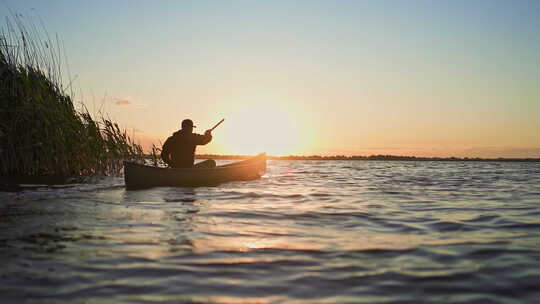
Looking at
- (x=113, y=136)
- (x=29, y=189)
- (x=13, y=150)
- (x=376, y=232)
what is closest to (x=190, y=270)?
(x=376, y=232)

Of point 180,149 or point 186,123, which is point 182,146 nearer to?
point 180,149

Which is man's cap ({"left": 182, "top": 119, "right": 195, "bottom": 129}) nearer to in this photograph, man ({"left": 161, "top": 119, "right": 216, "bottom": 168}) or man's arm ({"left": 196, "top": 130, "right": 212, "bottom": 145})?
man ({"left": 161, "top": 119, "right": 216, "bottom": 168})

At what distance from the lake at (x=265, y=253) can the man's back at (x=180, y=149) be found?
506 cm

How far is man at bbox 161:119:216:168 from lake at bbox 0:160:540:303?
506 centimetres

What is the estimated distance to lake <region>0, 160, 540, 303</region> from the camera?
285 centimetres

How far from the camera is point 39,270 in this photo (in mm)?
3281

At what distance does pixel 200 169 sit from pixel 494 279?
29.2 feet

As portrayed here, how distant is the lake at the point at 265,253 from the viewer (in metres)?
2.85

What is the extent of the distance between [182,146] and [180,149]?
0.11m

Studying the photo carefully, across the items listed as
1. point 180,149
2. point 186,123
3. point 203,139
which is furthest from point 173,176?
point 203,139

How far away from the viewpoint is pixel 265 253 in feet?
12.9

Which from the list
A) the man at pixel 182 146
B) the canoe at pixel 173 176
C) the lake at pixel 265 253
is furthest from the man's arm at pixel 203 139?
the lake at pixel 265 253

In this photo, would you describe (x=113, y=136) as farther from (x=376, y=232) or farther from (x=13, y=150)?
(x=376, y=232)

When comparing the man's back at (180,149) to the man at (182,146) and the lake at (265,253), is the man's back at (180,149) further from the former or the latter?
the lake at (265,253)
